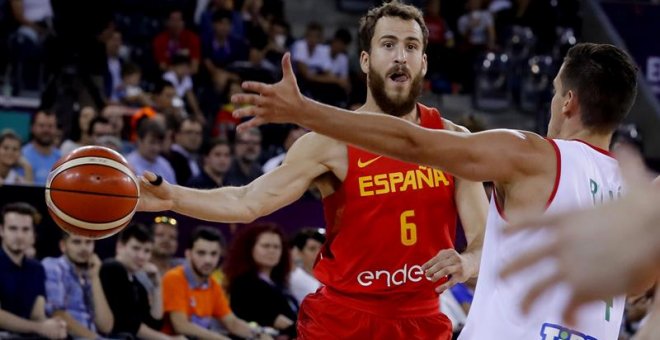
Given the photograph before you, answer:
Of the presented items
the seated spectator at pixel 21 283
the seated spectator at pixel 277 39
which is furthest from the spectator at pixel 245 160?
the seated spectator at pixel 277 39

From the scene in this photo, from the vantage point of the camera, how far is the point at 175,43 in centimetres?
1500

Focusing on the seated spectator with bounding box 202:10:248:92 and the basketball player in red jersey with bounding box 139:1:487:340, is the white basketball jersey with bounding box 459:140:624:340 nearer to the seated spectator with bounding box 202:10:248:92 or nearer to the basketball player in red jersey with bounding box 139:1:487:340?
the basketball player in red jersey with bounding box 139:1:487:340

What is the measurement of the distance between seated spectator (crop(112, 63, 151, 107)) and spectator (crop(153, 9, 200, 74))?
112 centimetres

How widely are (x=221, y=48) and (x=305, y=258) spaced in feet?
17.9

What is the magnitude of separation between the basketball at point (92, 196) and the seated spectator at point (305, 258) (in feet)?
15.8

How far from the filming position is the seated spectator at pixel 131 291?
→ 8977mm

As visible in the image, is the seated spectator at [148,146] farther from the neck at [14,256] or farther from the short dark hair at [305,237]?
the neck at [14,256]

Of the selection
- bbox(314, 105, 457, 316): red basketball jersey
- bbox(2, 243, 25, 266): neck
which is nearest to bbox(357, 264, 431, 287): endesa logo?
→ bbox(314, 105, 457, 316): red basketball jersey

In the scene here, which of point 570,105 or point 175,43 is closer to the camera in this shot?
point 570,105

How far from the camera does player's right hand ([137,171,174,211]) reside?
5602 mm

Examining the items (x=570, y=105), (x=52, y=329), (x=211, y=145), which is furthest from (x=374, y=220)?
(x=211, y=145)

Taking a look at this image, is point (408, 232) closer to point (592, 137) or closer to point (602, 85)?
point (592, 137)

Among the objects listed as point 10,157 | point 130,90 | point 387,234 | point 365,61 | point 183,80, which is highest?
point 183,80

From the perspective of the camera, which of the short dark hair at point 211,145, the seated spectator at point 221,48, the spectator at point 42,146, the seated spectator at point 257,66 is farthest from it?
the seated spectator at point 221,48
